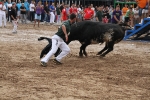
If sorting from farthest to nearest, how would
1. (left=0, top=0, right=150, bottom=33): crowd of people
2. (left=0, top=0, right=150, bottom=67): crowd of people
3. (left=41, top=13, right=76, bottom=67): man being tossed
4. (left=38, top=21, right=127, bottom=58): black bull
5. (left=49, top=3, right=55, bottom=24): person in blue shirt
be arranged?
(left=49, top=3, right=55, bottom=24): person in blue shirt
(left=0, top=0, right=150, bottom=33): crowd of people
(left=38, top=21, right=127, bottom=58): black bull
(left=0, top=0, right=150, bottom=67): crowd of people
(left=41, top=13, right=76, bottom=67): man being tossed

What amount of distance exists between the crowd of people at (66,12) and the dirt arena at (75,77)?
9140 millimetres

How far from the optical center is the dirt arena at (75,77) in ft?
24.7

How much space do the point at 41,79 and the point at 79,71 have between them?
5.39 feet

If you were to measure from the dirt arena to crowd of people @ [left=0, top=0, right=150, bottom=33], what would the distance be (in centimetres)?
914

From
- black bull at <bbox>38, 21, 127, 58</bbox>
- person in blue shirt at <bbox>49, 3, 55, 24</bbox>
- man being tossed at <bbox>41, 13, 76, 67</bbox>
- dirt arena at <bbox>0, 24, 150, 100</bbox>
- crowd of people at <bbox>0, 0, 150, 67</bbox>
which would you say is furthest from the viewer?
person in blue shirt at <bbox>49, 3, 55, 24</bbox>

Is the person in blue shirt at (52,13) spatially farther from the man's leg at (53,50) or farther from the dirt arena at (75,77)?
the man's leg at (53,50)

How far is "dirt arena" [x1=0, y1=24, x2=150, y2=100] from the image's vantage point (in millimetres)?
7535

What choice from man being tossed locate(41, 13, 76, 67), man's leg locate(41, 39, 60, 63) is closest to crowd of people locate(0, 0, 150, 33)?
man being tossed locate(41, 13, 76, 67)

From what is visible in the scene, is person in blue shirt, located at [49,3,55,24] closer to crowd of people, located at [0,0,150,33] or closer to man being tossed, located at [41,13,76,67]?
crowd of people, located at [0,0,150,33]

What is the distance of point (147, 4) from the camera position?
68.7 feet

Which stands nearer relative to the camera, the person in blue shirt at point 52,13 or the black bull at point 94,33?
Answer: the black bull at point 94,33

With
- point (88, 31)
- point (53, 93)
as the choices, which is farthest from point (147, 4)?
point (53, 93)

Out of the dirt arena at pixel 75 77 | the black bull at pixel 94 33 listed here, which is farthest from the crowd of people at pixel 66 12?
the black bull at pixel 94 33

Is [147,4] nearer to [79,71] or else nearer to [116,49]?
[116,49]
